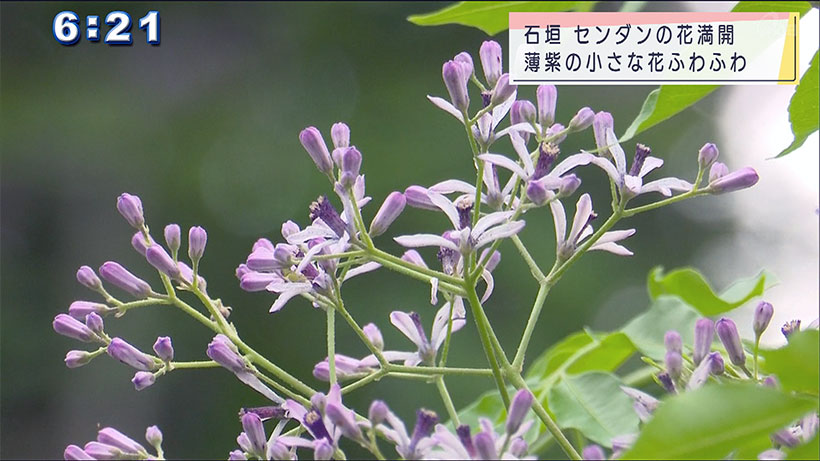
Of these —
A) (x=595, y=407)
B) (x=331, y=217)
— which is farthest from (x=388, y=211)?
(x=595, y=407)

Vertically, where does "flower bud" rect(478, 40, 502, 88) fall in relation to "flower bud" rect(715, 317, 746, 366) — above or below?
above

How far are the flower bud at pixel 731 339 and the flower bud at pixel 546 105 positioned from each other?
0.15 m

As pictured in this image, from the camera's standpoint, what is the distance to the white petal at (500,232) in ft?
1.74

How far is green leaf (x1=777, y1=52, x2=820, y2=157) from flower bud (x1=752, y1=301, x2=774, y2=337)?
15 cm

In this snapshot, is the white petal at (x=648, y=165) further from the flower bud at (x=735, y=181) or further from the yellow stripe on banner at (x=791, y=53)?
the yellow stripe on banner at (x=791, y=53)

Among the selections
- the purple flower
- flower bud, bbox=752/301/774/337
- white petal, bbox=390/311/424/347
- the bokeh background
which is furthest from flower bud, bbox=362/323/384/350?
the bokeh background

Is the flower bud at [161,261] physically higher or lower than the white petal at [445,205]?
lower

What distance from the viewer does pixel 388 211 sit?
575mm

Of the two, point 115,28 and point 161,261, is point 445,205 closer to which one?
point 161,261

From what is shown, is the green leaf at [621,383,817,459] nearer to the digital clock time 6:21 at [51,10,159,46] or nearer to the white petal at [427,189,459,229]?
the white petal at [427,189,459,229]

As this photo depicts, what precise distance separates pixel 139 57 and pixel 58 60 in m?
0.51

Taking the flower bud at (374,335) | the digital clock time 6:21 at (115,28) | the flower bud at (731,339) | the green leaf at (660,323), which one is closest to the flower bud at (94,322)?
the flower bud at (374,335)

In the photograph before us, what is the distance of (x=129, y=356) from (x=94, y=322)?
0.18 ft

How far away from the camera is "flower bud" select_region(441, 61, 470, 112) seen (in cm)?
59
